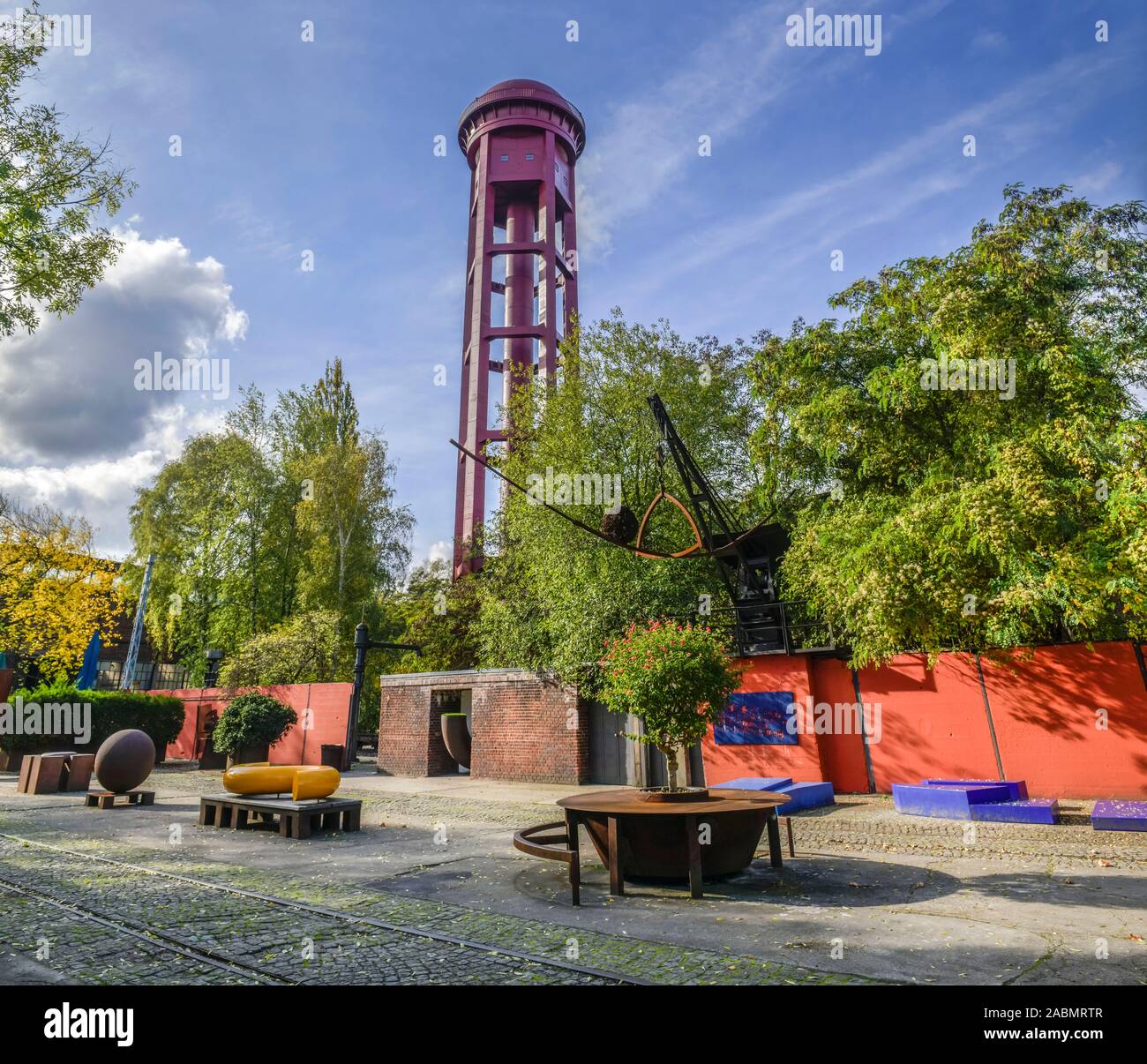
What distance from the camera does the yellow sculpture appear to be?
1121 cm

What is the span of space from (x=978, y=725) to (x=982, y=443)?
5126 millimetres

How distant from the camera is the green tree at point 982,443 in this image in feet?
34.2

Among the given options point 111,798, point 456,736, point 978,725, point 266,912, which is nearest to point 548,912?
point 266,912

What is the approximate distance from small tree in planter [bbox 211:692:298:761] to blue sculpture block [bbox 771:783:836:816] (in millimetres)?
13648

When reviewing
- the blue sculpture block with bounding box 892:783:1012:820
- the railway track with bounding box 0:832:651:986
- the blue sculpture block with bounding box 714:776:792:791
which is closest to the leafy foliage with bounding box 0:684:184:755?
the railway track with bounding box 0:832:651:986

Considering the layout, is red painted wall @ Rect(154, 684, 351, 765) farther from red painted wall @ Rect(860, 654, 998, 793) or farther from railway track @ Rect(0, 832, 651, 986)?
red painted wall @ Rect(860, 654, 998, 793)

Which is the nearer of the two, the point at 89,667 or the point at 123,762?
the point at 123,762

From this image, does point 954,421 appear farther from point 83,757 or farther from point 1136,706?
point 83,757

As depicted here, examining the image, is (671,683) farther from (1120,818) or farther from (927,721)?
(927,721)

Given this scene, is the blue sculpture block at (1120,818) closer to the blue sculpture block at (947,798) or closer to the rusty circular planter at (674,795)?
the blue sculpture block at (947,798)

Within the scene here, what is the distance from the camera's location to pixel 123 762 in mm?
13688

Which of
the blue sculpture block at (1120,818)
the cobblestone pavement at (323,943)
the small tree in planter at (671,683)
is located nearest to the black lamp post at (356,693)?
the cobblestone pavement at (323,943)
